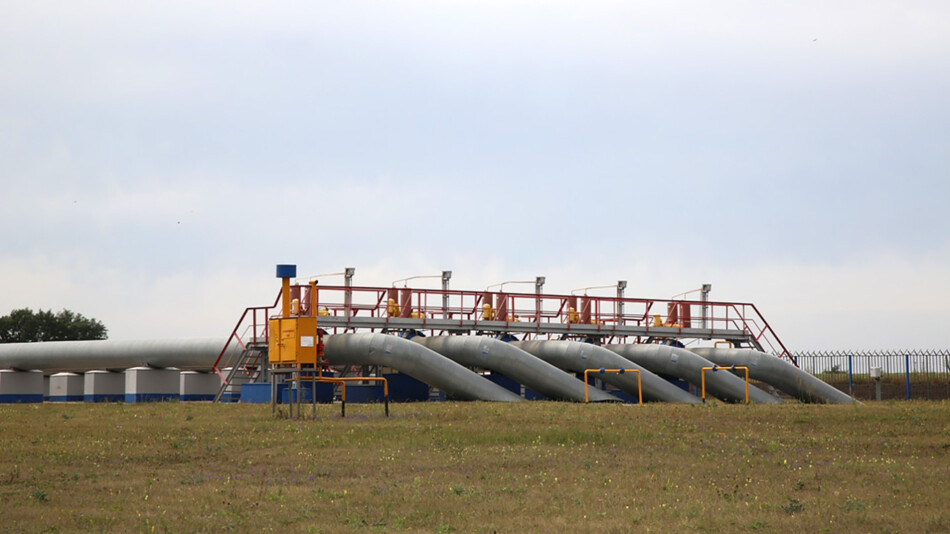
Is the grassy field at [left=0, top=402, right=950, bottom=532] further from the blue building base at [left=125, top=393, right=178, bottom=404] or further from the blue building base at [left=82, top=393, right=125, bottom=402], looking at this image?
the blue building base at [left=82, top=393, right=125, bottom=402]

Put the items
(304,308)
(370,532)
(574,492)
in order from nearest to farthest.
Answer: (370,532), (574,492), (304,308)

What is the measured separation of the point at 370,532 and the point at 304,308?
79.8 feet

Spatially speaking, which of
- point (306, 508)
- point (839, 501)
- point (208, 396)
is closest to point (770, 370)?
point (208, 396)

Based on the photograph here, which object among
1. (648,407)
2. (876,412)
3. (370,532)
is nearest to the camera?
(370,532)

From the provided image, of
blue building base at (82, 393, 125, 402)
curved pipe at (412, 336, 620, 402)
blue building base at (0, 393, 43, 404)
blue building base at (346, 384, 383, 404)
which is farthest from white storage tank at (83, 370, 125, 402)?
curved pipe at (412, 336, 620, 402)

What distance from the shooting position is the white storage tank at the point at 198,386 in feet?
142

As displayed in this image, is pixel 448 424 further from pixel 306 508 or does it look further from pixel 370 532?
pixel 370 532

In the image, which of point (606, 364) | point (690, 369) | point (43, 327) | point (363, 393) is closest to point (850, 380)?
point (690, 369)

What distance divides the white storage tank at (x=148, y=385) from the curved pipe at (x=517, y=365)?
1278cm

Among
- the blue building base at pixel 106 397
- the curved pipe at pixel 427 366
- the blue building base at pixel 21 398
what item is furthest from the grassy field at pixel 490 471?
the blue building base at pixel 21 398

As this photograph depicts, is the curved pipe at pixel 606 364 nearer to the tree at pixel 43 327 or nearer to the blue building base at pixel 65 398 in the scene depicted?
the blue building base at pixel 65 398

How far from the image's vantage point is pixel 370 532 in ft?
43.1

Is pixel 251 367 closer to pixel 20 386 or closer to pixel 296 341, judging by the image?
pixel 296 341

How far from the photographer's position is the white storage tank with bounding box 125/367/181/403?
43219mm
